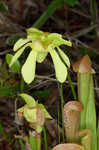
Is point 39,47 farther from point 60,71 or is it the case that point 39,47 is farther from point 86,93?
point 86,93

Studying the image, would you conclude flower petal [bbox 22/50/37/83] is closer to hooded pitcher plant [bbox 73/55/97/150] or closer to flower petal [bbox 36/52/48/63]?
flower petal [bbox 36/52/48/63]

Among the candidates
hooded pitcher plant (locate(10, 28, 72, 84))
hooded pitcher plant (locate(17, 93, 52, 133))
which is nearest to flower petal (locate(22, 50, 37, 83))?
hooded pitcher plant (locate(10, 28, 72, 84))

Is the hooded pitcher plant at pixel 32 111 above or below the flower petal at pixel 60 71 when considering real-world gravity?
below

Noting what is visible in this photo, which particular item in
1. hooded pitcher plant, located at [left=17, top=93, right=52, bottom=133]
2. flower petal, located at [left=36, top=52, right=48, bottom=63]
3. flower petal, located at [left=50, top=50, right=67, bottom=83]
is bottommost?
hooded pitcher plant, located at [left=17, top=93, right=52, bottom=133]

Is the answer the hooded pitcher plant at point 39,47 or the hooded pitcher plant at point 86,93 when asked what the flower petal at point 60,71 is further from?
the hooded pitcher plant at point 86,93

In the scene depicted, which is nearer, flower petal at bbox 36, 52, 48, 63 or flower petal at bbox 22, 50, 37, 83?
flower petal at bbox 22, 50, 37, 83

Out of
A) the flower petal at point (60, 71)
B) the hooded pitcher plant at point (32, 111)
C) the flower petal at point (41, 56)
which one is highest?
the flower petal at point (41, 56)

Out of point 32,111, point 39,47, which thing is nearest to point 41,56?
point 39,47

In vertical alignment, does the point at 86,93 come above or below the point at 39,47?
below

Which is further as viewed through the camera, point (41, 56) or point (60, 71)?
point (41, 56)

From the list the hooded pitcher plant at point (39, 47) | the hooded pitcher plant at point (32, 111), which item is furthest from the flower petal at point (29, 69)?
the hooded pitcher plant at point (32, 111)

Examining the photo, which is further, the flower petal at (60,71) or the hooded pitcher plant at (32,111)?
the hooded pitcher plant at (32,111)

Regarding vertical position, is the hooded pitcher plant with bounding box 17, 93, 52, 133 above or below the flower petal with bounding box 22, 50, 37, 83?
below

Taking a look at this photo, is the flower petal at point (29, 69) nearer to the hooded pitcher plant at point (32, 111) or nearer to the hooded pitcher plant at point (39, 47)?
the hooded pitcher plant at point (39, 47)
